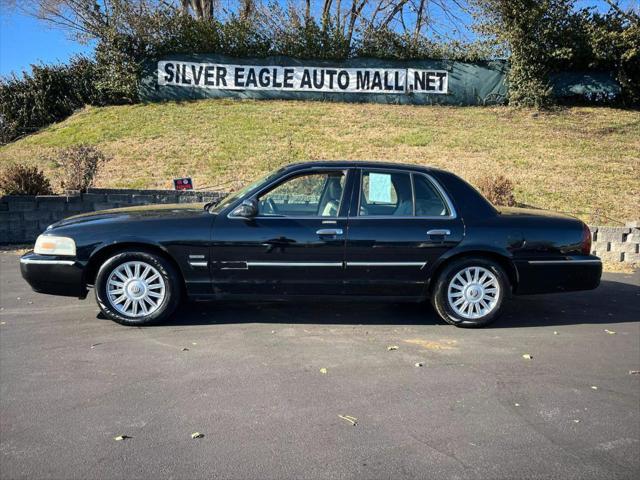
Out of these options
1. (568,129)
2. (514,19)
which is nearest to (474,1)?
(514,19)

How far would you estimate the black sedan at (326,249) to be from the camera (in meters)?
5.27

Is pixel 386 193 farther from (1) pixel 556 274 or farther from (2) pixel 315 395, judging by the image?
(2) pixel 315 395

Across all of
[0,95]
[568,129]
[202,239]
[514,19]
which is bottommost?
[202,239]

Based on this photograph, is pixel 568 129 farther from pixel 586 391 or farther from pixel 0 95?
pixel 0 95

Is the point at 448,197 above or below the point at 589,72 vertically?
below

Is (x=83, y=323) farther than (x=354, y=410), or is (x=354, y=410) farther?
(x=83, y=323)

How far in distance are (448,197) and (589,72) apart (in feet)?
53.1

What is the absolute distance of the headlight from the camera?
5246mm

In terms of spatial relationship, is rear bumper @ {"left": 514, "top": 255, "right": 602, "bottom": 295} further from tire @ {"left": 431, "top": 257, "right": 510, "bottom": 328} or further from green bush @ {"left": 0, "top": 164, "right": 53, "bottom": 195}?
green bush @ {"left": 0, "top": 164, "right": 53, "bottom": 195}

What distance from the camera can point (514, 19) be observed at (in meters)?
18.5

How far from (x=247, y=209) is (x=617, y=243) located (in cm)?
653

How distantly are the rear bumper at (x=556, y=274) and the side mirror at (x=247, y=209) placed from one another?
2.55 metres

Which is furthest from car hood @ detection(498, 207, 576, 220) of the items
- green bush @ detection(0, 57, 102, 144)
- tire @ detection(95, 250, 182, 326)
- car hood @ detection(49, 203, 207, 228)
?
green bush @ detection(0, 57, 102, 144)

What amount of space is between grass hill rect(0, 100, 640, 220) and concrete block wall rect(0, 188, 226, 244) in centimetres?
317
